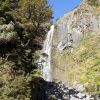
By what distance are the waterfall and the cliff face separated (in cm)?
43

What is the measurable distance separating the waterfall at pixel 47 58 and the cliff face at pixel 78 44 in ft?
1.40

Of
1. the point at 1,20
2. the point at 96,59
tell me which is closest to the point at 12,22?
the point at 1,20

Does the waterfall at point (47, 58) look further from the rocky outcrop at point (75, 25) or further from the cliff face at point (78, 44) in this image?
the rocky outcrop at point (75, 25)

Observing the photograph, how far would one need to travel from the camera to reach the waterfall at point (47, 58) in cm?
2850

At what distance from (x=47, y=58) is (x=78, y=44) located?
9.76 feet

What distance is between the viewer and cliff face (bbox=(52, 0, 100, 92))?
87.5ft

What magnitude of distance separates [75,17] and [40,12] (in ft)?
10.9

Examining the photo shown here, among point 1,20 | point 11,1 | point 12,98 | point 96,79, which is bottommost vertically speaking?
point 12,98

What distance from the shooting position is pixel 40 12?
3272 cm

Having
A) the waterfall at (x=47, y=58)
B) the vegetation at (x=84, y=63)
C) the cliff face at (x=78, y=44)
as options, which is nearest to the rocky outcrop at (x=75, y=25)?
the cliff face at (x=78, y=44)

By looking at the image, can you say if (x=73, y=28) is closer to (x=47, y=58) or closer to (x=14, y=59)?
(x=47, y=58)

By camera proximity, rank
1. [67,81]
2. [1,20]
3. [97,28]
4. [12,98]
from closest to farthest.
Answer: [12,98], [1,20], [67,81], [97,28]

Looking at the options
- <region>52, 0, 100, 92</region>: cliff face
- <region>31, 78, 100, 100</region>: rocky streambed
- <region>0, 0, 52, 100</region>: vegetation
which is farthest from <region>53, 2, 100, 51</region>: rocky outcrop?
<region>31, 78, 100, 100</region>: rocky streambed

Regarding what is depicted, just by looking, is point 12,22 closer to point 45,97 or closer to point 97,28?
point 45,97
